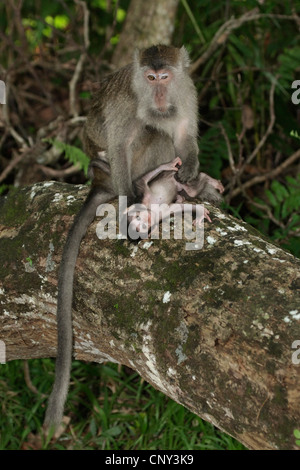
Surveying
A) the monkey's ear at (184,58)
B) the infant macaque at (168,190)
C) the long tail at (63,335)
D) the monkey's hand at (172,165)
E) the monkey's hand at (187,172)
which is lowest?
the long tail at (63,335)

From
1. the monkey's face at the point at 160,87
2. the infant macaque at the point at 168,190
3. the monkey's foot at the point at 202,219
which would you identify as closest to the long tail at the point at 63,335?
the infant macaque at the point at 168,190

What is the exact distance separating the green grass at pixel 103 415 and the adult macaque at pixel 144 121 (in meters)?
1.68

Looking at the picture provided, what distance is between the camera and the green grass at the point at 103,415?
3.94 metres

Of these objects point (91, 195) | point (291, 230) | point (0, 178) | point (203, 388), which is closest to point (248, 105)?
point (291, 230)

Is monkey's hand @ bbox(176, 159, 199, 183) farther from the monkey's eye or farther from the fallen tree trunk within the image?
the monkey's eye

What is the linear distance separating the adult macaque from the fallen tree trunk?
0.38m

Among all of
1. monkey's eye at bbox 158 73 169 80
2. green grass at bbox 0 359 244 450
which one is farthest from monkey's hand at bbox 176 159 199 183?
green grass at bbox 0 359 244 450

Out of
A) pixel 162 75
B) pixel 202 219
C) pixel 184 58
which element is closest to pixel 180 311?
pixel 202 219

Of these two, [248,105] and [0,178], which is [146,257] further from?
[248,105]

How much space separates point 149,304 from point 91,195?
38.7 inches

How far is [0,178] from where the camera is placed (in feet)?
18.4

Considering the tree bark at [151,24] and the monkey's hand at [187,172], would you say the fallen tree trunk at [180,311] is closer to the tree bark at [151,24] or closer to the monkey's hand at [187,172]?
the monkey's hand at [187,172]

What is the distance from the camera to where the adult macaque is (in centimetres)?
352

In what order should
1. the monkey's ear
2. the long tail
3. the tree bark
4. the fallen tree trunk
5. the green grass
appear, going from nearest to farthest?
the fallen tree trunk → the long tail → the monkey's ear → the green grass → the tree bark
